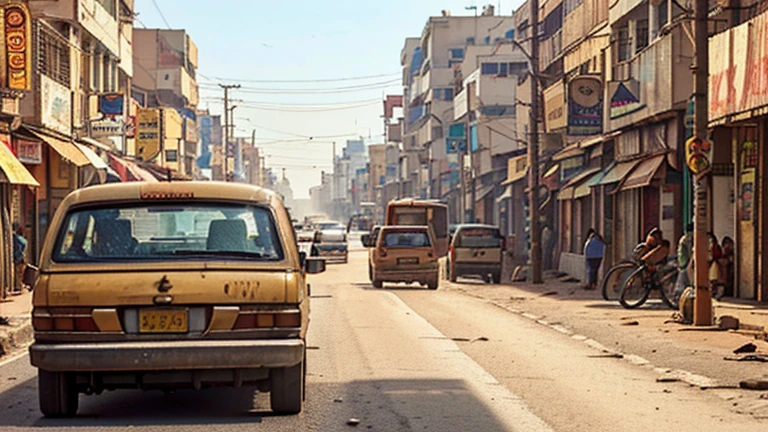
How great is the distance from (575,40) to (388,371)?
32025 millimetres

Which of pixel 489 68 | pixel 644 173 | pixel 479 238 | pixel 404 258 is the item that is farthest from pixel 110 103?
pixel 489 68

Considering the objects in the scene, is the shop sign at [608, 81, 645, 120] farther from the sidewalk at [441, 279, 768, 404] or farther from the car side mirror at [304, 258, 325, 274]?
the car side mirror at [304, 258, 325, 274]

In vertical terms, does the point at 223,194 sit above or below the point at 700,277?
above

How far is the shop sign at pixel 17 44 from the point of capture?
26.6 meters

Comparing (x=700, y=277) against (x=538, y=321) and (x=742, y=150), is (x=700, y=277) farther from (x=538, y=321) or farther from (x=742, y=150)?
(x=742, y=150)

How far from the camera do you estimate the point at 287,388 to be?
9070mm

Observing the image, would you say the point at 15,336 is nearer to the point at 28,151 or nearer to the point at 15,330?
the point at 15,330

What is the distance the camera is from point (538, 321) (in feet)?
69.5

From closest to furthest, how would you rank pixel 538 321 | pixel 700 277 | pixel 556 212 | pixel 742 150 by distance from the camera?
pixel 700 277
pixel 538 321
pixel 742 150
pixel 556 212

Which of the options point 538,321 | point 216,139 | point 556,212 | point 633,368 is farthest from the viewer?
point 216,139

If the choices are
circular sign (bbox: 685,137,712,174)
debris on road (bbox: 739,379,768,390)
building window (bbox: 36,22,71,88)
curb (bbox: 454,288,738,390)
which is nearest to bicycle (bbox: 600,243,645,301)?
curb (bbox: 454,288,738,390)

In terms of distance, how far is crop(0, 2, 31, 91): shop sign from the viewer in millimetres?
26594

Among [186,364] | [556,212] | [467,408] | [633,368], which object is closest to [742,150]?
[633,368]

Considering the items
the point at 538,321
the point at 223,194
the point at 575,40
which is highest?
the point at 575,40
